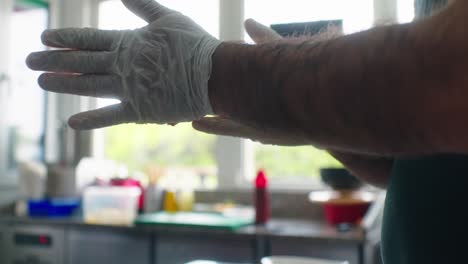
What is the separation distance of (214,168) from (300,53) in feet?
7.07

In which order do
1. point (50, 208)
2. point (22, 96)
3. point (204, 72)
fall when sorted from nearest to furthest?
point (204, 72), point (50, 208), point (22, 96)

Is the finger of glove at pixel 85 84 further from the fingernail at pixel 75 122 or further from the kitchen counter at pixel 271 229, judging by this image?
the kitchen counter at pixel 271 229

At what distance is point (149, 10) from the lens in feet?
2.27

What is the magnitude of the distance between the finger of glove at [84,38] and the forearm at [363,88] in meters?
0.18

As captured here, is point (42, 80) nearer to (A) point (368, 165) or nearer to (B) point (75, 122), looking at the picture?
(B) point (75, 122)

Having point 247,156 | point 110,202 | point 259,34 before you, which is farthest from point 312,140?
point 247,156

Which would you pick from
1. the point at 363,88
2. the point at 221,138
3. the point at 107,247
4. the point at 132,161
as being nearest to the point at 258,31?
the point at 363,88

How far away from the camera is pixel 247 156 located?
2605mm

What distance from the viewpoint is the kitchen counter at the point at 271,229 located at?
70.6 inches

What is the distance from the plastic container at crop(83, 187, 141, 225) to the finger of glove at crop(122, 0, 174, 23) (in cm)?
161

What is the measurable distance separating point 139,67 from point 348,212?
60.6 inches

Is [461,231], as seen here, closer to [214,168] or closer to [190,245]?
[190,245]

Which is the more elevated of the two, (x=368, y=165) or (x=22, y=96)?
(x=22, y=96)

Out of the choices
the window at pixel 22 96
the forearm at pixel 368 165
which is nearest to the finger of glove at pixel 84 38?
the forearm at pixel 368 165
